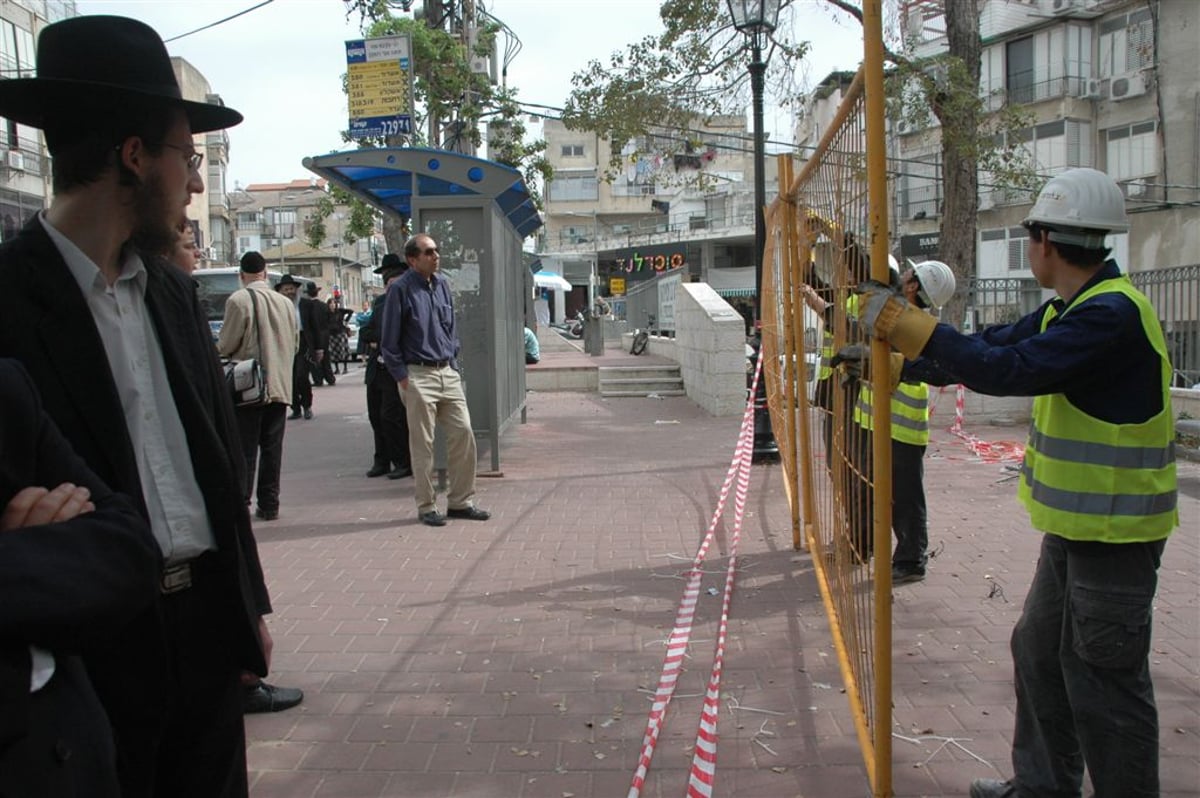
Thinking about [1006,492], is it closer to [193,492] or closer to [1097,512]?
[1097,512]

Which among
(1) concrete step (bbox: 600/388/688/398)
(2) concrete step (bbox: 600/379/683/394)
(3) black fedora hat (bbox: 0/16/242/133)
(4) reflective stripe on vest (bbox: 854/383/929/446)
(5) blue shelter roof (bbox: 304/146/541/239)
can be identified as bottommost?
(1) concrete step (bbox: 600/388/688/398)

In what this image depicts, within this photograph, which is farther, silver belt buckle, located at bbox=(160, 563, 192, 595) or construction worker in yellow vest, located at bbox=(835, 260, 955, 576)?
construction worker in yellow vest, located at bbox=(835, 260, 955, 576)

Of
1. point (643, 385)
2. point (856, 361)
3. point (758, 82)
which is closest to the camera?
point (856, 361)

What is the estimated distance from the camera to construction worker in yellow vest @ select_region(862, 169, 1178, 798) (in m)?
2.54

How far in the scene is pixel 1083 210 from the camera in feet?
8.91

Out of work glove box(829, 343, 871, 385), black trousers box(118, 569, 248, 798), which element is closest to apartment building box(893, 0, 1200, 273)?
work glove box(829, 343, 871, 385)

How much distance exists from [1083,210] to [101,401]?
2.55 m

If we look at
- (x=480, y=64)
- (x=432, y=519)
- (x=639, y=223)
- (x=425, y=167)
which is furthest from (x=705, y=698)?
(x=639, y=223)

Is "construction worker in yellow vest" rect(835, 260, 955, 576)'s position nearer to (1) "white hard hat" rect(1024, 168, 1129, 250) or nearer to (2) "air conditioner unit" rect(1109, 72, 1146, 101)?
(1) "white hard hat" rect(1024, 168, 1129, 250)

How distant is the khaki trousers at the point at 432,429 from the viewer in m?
6.92

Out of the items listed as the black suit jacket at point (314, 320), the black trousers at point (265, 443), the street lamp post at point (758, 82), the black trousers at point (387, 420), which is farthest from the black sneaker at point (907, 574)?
the black suit jacket at point (314, 320)

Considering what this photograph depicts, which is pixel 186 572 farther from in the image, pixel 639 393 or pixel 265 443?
pixel 639 393

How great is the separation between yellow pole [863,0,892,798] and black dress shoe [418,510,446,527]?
15.1ft

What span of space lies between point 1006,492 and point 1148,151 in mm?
29744
